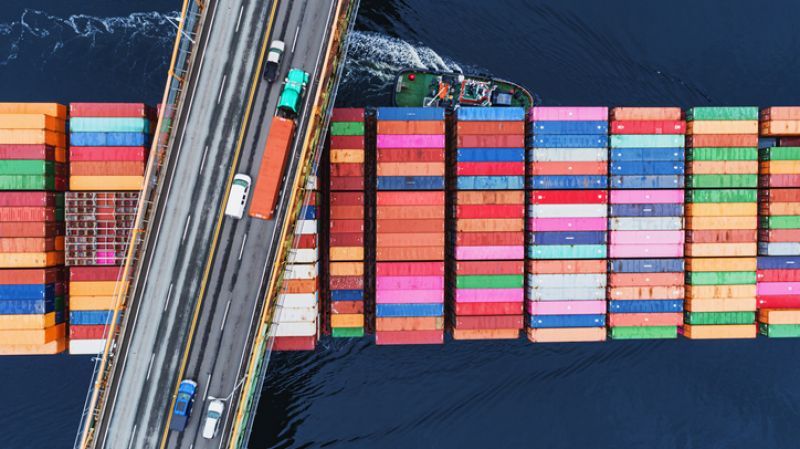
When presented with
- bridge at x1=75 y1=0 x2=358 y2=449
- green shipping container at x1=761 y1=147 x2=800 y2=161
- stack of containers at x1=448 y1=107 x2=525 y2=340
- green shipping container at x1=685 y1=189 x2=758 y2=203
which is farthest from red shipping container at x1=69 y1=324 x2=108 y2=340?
green shipping container at x1=761 y1=147 x2=800 y2=161

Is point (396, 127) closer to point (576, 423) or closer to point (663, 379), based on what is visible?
point (576, 423)

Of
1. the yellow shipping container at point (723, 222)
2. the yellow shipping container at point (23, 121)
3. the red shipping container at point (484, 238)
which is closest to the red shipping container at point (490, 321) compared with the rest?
the red shipping container at point (484, 238)

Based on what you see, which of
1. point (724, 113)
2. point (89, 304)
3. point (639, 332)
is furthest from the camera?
point (639, 332)

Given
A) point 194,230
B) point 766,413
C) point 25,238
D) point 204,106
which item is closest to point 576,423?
point 766,413

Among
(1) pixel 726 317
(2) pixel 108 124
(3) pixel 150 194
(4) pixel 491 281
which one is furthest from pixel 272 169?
(1) pixel 726 317

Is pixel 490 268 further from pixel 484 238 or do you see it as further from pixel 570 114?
pixel 570 114

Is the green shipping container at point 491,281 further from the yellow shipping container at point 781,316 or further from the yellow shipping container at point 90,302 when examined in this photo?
the yellow shipping container at point 90,302
